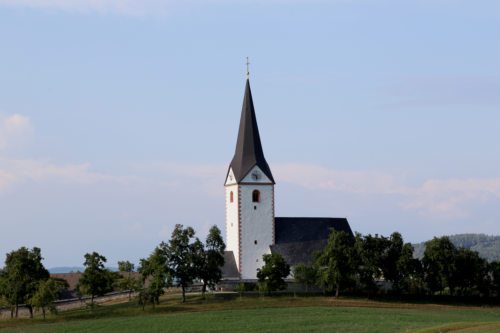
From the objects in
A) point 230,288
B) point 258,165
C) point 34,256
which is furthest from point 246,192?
point 34,256

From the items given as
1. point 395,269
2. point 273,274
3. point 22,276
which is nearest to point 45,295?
point 22,276

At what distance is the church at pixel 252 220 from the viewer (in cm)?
9469

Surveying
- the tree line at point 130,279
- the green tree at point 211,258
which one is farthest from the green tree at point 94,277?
the green tree at point 211,258

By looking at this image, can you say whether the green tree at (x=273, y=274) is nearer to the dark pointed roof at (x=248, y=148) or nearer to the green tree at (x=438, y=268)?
the dark pointed roof at (x=248, y=148)

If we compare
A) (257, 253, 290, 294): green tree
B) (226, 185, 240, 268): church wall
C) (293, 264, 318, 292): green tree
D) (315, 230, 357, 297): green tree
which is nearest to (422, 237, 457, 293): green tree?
(315, 230, 357, 297): green tree

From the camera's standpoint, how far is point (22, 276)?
81000 mm

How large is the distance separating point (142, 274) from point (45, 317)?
11632 mm

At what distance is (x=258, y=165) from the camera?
9556 cm

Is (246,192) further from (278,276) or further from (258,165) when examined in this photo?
(278,276)

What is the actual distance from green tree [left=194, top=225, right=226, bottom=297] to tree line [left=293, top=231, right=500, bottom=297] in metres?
7.35

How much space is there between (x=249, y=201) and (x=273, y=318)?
28.9 metres

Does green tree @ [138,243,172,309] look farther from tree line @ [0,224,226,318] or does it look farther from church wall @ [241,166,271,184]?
church wall @ [241,166,271,184]

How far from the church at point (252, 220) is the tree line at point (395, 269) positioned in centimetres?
472

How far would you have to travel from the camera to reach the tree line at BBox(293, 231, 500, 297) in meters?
88.8
